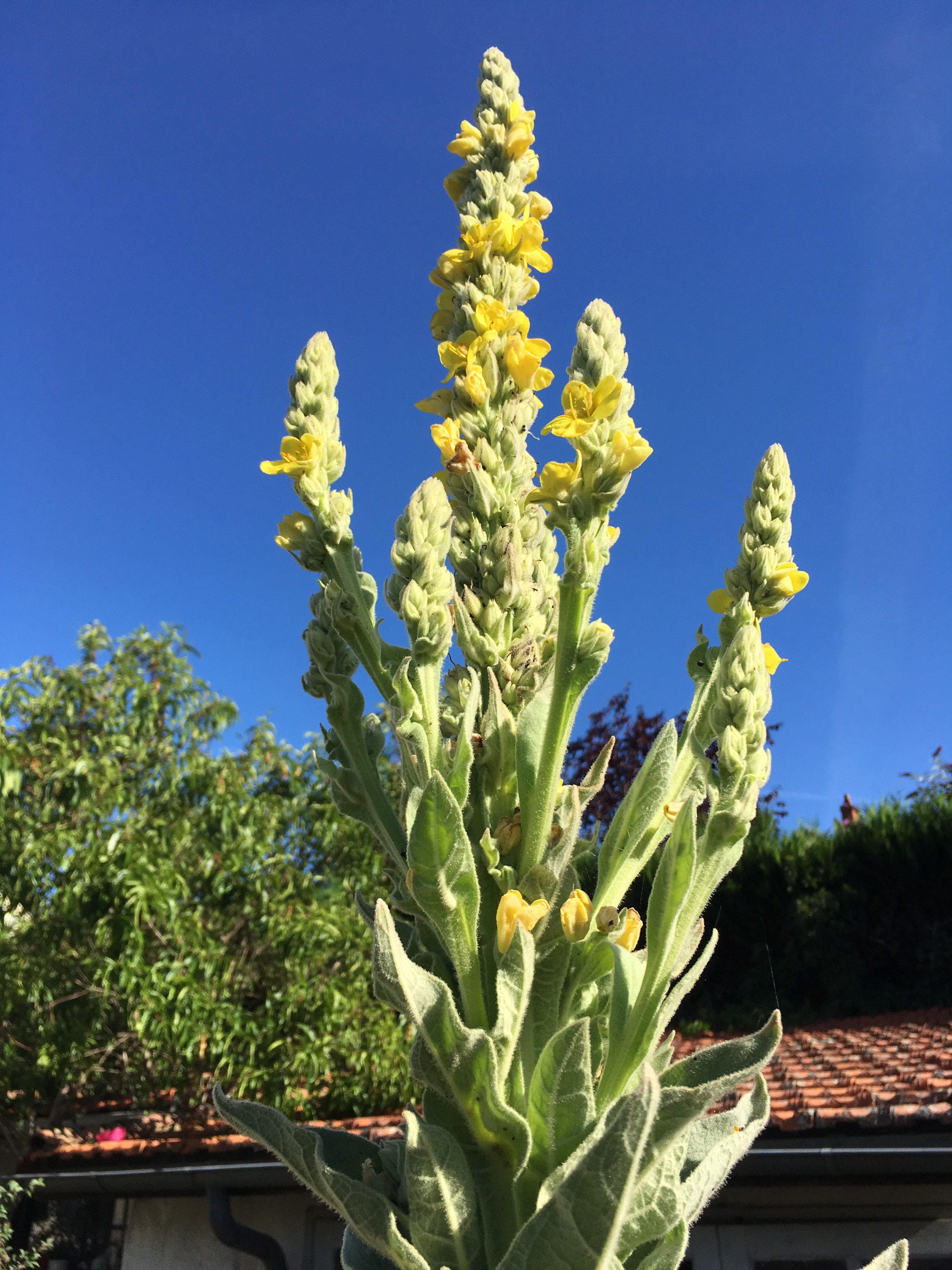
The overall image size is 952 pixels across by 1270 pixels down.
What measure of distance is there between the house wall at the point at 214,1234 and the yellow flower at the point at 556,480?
580cm

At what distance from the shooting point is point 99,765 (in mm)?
7848

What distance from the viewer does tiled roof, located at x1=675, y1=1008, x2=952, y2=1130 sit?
409 cm

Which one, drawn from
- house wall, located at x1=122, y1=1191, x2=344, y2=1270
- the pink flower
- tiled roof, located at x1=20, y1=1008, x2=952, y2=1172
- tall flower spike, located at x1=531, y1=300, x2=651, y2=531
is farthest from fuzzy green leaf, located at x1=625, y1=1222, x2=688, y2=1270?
the pink flower

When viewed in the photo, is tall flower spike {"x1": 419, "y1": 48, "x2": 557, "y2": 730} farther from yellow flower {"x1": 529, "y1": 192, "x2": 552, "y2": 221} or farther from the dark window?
the dark window

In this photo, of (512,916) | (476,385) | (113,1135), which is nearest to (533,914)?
(512,916)

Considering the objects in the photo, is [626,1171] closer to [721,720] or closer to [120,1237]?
[721,720]

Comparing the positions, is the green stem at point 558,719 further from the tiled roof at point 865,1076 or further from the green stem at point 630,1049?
the tiled roof at point 865,1076

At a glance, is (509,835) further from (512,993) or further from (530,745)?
(512,993)

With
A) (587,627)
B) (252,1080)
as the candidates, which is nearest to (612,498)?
(587,627)

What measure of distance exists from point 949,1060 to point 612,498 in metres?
5.80

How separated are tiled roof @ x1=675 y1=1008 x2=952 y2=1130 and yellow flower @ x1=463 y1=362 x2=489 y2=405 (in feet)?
6.22

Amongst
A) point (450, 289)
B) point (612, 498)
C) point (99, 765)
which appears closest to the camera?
point (612, 498)

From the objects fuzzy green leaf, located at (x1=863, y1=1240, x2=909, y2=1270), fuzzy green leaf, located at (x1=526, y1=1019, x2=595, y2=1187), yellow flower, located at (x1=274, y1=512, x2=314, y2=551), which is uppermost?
yellow flower, located at (x1=274, y1=512, x2=314, y2=551)

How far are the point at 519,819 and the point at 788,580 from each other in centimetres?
53
